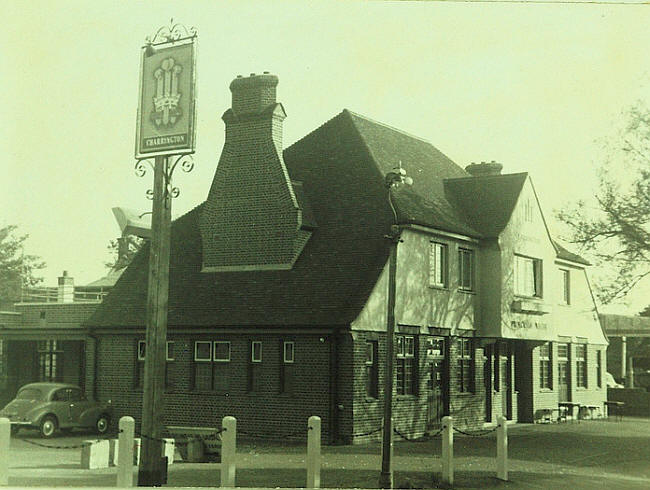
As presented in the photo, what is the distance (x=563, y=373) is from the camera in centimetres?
3747

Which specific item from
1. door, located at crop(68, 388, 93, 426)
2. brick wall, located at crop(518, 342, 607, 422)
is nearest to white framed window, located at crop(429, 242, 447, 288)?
brick wall, located at crop(518, 342, 607, 422)

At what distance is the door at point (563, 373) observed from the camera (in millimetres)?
37062

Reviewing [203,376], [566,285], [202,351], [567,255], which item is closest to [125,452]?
[203,376]

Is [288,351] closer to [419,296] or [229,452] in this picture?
[419,296]

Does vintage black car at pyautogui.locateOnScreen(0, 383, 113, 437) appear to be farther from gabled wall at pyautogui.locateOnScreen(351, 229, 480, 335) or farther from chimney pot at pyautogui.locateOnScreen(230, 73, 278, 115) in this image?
chimney pot at pyautogui.locateOnScreen(230, 73, 278, 115)

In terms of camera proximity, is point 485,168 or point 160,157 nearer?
point 160,157

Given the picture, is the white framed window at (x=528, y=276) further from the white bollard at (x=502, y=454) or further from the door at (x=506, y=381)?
the white bollard at (x=502, y=454)

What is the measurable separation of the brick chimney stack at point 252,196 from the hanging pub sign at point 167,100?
1089 centimetres

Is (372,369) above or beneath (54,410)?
above

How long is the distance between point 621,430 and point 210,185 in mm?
16265

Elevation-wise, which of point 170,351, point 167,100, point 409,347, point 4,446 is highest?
point 167,100

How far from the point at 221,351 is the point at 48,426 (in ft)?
17.2

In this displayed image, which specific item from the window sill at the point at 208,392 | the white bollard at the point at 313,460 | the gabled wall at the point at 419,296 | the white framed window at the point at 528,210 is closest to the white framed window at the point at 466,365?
the gabled wall at the point at 419,296

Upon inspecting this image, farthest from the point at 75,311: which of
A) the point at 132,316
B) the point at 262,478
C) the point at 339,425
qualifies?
the point at 262,478
